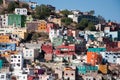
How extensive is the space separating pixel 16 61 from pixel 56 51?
2.17m

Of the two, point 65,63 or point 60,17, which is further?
point 60,17

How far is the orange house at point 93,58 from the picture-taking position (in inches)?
623

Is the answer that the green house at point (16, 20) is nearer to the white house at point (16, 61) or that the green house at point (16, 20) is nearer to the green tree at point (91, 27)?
the green tree at point (91, 27)

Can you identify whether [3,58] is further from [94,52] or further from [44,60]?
[94,52]

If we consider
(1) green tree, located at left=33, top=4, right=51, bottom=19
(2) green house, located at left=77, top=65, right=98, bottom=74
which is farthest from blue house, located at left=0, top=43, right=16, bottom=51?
(1) green tree, located at left=33, top=4, right=51, bottom=19

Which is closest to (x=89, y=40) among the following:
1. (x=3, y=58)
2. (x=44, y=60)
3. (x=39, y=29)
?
(x=39, y=29)

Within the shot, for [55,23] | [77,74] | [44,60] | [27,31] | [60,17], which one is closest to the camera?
[77,74]

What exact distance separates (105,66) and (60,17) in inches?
249

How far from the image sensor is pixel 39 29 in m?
18.9

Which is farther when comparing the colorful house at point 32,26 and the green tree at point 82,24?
the green tree at point 82,24

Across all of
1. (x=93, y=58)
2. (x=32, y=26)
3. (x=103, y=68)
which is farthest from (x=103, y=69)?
(x=32, y=26)

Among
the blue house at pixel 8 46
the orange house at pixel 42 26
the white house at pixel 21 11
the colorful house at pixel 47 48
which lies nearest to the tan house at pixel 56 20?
the white house at pixel 21 11

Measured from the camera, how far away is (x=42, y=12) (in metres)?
21.0

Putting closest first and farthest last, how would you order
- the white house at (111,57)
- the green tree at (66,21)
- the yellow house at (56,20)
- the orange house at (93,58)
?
the orange house at (93,58)
the white house at (111,57)
the yellow house at (56,20)
the green tree at (66,21)
